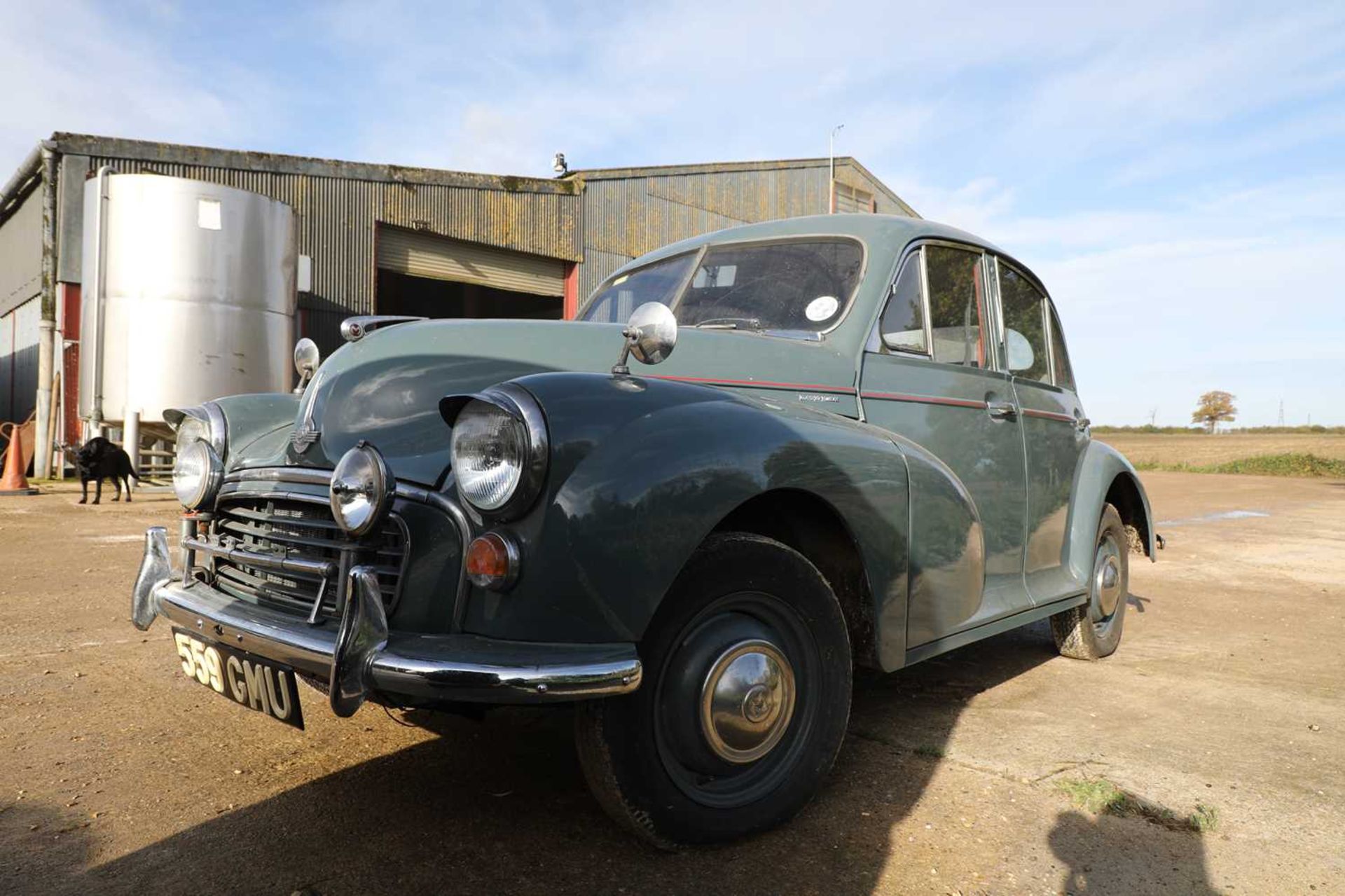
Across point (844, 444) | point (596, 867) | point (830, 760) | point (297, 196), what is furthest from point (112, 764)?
point (297, 196)

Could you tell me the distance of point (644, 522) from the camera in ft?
6.51

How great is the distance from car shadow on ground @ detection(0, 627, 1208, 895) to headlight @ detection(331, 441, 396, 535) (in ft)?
2.75

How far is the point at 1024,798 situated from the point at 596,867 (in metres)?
1.30

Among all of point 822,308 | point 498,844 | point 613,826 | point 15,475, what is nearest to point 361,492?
point 498,844

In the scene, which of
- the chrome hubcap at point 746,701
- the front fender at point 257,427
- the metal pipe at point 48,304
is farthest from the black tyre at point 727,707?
the metal pipe at point 48,304

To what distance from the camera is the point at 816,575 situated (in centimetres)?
238

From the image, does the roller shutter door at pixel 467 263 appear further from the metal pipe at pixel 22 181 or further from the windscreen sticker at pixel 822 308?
the windscreen sticker at pixel 822 308

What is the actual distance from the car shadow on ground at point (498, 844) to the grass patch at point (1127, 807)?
0.21 ft

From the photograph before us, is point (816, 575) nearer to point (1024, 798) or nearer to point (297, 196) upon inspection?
point (1024, 798)

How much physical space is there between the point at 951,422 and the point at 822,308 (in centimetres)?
67

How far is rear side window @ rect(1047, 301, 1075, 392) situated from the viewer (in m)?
4.49

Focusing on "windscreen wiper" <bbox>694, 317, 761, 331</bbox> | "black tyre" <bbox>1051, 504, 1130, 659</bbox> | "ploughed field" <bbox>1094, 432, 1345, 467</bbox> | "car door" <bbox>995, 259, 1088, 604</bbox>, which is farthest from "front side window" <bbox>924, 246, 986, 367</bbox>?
"ploughed field" <bbox>1094, 432, 1345, 467</bbox>

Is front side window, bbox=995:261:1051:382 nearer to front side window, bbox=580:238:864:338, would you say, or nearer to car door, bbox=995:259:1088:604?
car door, bbox=995:259:1088:604

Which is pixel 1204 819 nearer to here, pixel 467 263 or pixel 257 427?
pixel 257 427
